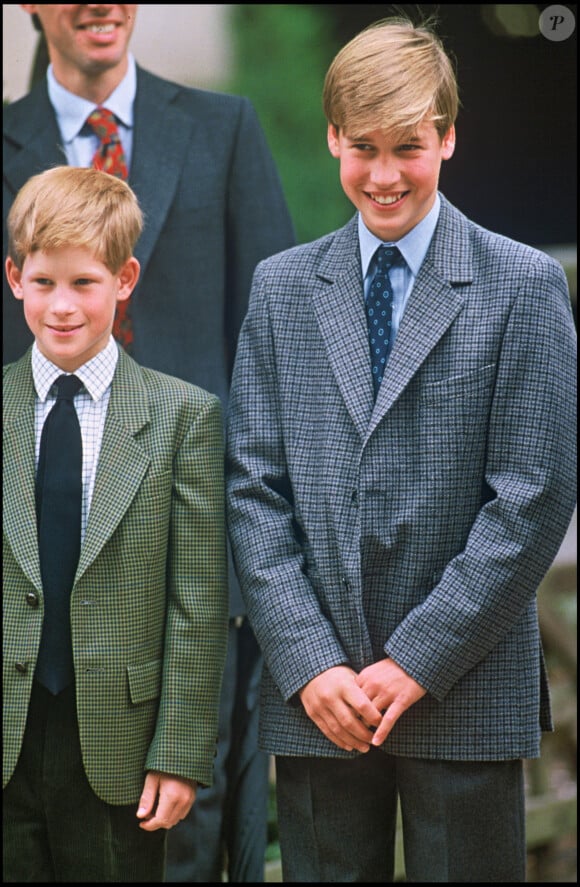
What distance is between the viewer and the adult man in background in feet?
8.65

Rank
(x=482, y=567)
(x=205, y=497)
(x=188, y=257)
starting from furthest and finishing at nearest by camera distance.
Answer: (x=188, y=257)
(x=205, y=497)
(x=482, y=567)

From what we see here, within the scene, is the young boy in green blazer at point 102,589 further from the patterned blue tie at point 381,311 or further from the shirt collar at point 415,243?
the shirt collar at point 415,243

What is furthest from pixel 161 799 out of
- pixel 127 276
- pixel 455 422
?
pixel 127 276

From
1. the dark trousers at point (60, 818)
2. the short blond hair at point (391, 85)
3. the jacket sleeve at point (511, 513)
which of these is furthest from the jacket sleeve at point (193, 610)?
the short blond hair at point (391, 85)

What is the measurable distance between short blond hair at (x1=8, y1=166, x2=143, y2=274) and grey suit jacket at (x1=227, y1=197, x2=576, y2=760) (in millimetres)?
384

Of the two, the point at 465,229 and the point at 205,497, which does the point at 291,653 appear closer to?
the point at 205,497

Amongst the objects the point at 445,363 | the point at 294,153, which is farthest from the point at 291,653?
the point at 294,153

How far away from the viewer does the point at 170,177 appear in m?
2.64

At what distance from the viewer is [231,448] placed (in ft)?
7.66

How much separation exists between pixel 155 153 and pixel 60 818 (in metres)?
1.45

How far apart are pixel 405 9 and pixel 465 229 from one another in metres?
0.74

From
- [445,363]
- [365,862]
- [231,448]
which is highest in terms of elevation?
[445,363]

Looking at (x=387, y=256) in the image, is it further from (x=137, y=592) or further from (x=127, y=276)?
(x=137, y=592)

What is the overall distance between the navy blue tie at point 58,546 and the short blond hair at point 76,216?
0.36 m
